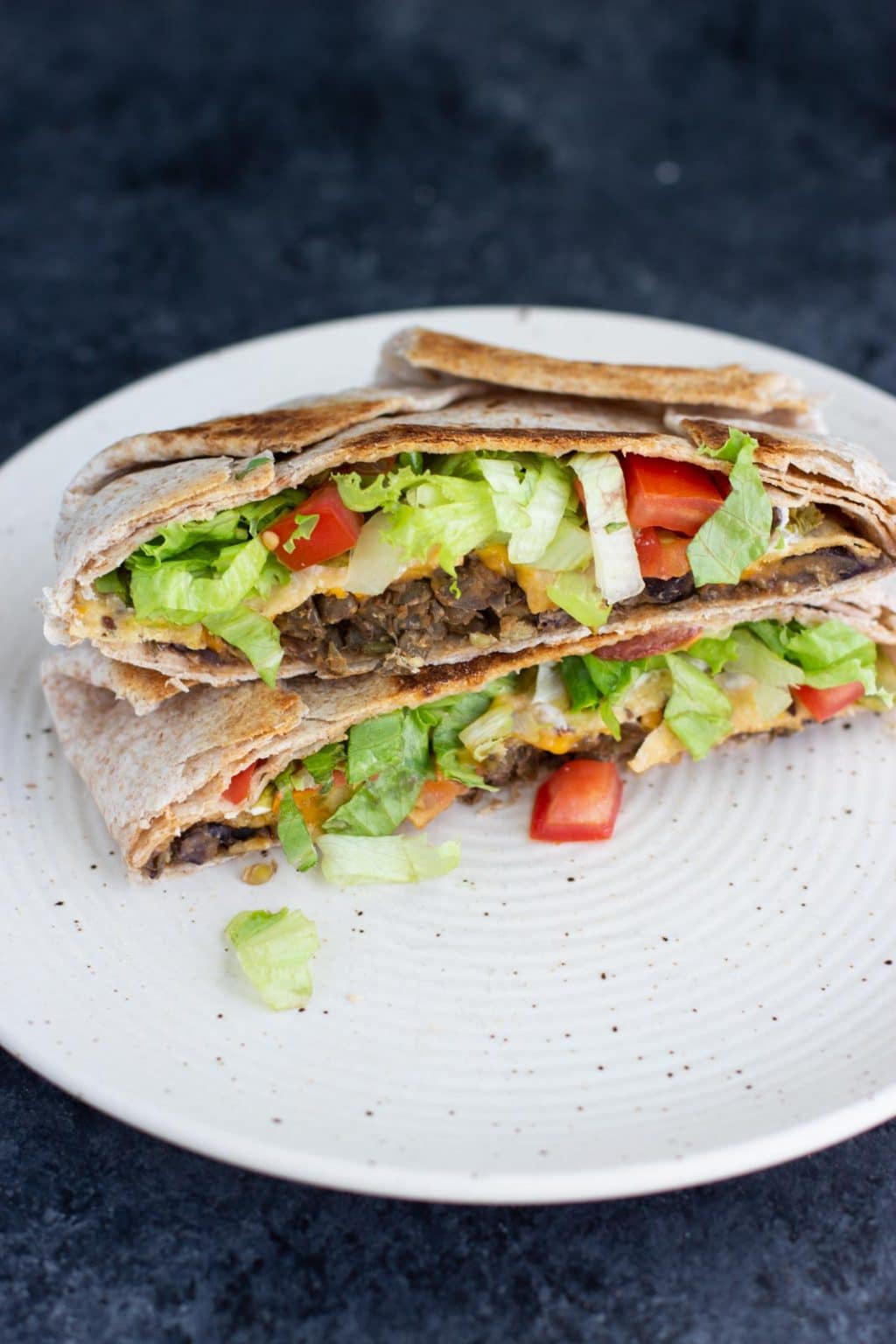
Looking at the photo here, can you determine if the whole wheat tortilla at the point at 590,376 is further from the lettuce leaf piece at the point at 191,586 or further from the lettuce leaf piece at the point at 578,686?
the lettuce leaf piece at the point at 191,586

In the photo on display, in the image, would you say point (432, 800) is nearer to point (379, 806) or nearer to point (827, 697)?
point (379, 806)

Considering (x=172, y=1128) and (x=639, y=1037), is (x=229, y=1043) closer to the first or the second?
(x=172, y=1128)

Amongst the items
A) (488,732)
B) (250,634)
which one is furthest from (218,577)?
(488,732)

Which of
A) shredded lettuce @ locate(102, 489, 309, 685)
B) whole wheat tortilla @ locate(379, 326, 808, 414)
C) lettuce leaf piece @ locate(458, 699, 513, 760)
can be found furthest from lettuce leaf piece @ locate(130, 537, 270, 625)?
whole wheat tortilla @ locate(379, 326, 808, 414)

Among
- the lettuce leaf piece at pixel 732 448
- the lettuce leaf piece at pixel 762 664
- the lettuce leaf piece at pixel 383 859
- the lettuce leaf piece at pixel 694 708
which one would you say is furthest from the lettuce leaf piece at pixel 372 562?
the lettuce leaf piece at pixel 762 664

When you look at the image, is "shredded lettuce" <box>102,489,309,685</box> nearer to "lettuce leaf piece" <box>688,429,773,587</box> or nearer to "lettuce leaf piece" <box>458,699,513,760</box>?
"lettuce leaf piece" <box>458,699,513,760</box>
